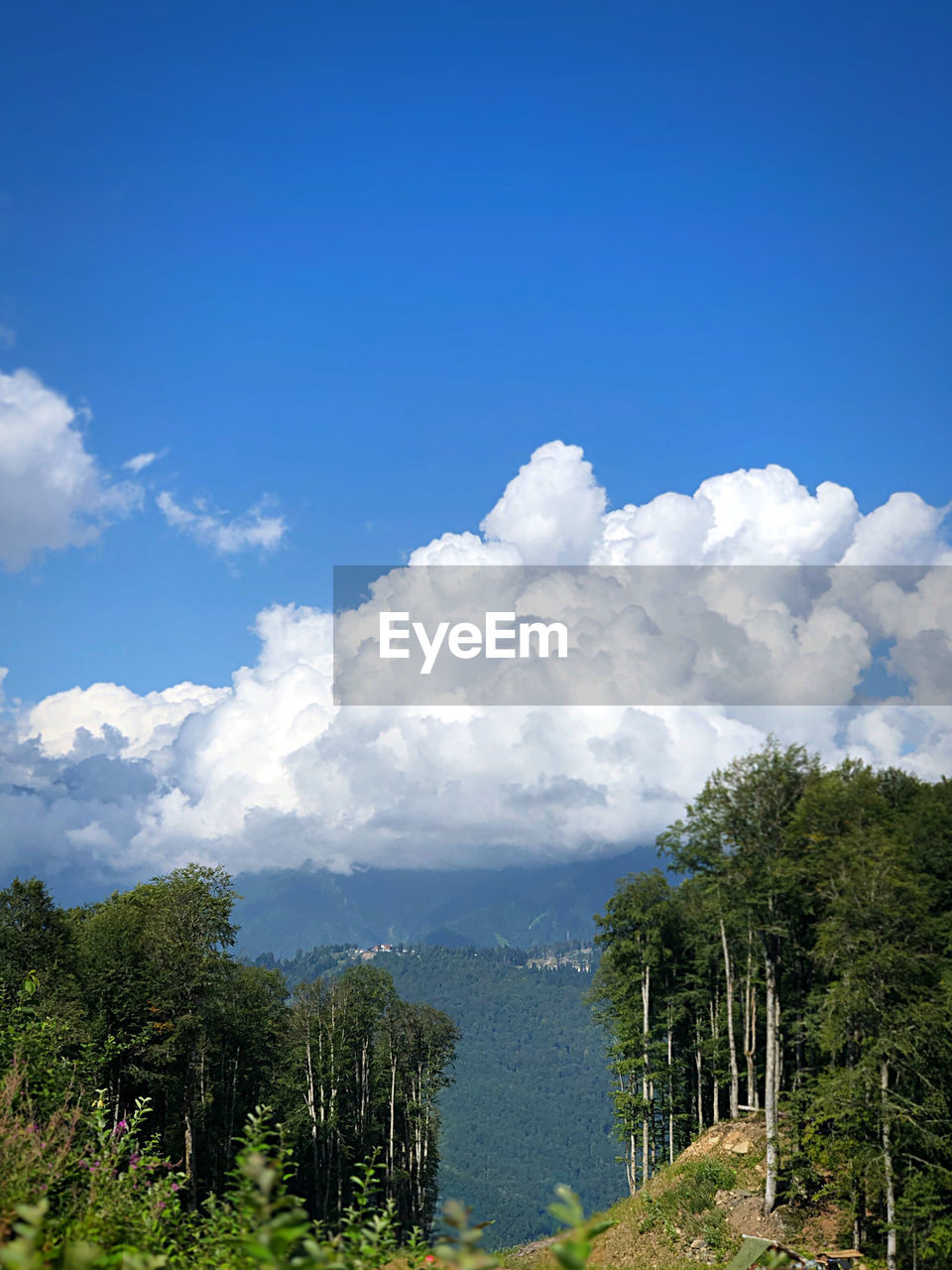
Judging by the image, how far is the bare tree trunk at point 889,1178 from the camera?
75.3 ft

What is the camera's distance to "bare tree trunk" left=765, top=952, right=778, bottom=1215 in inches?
1101

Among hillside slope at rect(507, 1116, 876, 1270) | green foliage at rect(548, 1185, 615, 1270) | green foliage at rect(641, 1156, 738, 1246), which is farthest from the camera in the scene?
green foliage at rect(641, 1156, 738, 1246)

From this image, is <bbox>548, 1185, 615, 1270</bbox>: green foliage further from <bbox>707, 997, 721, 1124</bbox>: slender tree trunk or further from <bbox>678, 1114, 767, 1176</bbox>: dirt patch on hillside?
<bbox>707, 997, 721, 1124</bbox>: slender tree trunk

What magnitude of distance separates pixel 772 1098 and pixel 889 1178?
6214mm

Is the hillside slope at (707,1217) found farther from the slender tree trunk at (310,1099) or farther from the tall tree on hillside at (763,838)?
the slender tree trunk at (310,1099)

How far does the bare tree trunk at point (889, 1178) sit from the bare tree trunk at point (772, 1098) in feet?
14.8

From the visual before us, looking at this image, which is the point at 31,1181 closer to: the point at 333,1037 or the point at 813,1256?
the point at 813,1256

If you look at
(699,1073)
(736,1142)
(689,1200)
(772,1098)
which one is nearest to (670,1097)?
(699,1073)

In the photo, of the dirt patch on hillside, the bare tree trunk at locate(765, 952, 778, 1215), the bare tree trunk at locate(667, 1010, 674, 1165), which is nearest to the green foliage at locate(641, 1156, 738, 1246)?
the dirt patch on hillside

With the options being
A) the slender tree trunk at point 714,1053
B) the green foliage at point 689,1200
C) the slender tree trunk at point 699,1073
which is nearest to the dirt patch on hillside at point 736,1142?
the green foliage at point 689,1200

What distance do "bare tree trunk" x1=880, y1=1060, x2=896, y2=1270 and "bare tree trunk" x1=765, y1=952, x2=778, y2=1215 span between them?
451cm

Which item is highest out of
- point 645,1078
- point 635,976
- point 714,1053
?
point 635,976

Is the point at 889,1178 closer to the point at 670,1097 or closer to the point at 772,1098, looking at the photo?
the point at 772,1098

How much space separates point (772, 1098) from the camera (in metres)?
29.0
